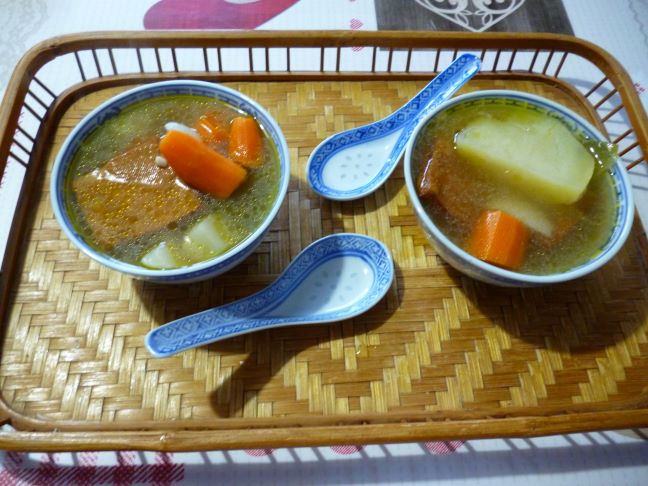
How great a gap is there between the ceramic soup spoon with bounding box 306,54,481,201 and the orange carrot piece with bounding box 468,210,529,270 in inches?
8.4

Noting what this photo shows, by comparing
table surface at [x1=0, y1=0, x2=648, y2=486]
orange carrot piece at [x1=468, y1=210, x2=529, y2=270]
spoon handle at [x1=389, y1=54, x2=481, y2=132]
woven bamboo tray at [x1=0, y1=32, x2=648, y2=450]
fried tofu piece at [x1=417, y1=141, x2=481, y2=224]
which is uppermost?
spoon handle at [x1=389, y1=54, x2=481, y2=132]

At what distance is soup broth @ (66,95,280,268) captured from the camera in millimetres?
816

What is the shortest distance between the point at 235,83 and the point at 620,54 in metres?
1.05

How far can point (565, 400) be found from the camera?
81 cm

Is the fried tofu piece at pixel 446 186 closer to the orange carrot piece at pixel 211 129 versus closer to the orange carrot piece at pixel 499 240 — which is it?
the orange carrot piece at pixel 499 240

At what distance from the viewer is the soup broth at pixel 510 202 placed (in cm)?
85

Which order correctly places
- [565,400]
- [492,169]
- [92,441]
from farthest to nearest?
[492,169] → [565,400] → [92,441]

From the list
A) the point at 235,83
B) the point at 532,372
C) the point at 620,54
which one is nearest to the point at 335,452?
the point at 532,372

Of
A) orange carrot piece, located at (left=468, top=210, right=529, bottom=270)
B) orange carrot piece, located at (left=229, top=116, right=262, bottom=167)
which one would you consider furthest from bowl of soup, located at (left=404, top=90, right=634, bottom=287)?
orange carrot piece, located at (left=229, top=116, right=262, bottom=167)

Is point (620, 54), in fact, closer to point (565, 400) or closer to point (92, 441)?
point (565, 400)

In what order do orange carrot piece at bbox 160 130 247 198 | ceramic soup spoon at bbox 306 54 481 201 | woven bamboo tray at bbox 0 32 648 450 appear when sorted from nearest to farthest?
woven bamboo tray at bbox 0 32 648 450 < orange carrot piece at bbox 160 130 247 198 < ceramic soup spoon at bbox 306 54 481 201

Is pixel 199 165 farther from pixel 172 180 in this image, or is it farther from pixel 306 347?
pixel 306 347

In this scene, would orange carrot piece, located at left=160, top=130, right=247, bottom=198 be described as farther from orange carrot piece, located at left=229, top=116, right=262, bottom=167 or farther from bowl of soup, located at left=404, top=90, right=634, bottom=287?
bowl of soup, located at left=404, top=90, right=634, bottom=287

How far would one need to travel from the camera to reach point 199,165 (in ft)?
2.79
